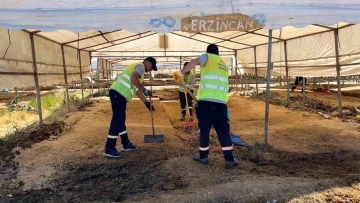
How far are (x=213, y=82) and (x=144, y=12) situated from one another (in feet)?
4.46

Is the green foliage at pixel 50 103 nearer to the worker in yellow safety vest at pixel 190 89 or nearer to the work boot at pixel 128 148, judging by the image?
the worker in yellow safety vest at pixel 190 89

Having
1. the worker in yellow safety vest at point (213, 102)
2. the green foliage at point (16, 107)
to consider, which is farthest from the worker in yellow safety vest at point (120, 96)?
the green foliage at point (16, 107)

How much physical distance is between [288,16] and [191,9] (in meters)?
1.33

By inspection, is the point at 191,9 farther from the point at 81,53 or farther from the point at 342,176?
the point at 81,53

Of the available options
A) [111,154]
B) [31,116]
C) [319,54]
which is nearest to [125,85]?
[111,154]

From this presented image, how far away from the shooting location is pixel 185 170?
4324 mm

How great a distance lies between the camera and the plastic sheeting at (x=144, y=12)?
15.5ft

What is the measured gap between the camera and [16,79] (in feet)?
21.3

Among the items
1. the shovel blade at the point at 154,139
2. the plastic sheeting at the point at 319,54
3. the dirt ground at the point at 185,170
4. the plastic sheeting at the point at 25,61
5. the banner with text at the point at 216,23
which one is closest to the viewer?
the dirt ground at the point at 185,170

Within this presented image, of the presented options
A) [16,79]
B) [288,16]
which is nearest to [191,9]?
[288,16]

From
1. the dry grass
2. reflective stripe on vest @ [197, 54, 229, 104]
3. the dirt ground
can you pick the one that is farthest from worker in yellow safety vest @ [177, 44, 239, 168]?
the dry grass

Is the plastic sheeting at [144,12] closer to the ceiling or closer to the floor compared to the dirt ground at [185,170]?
closer to the ceiling

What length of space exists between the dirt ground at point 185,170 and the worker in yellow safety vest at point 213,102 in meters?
0.22

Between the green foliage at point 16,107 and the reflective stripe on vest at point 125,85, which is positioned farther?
the green foliage at point 16,107
